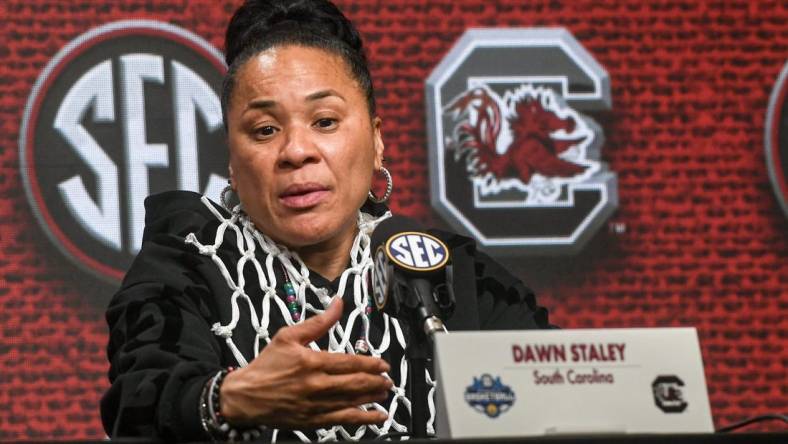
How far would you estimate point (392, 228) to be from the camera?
5.01 ft

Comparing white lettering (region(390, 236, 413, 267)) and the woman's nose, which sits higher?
the woman's nose

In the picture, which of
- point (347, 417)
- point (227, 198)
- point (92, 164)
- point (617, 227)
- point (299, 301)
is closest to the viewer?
point (347, 417)

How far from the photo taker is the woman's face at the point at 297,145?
5.85ft

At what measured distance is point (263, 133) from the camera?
181cm

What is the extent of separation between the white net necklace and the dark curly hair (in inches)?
8.2

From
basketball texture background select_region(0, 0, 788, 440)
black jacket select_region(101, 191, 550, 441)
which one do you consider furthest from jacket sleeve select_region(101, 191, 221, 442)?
basketball texture background select_region(0, 0, 788, 440)

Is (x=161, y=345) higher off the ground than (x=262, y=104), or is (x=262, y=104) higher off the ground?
(x=262, y=104)

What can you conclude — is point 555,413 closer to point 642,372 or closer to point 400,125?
point 642,372

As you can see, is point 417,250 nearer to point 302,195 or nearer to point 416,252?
point 416,252

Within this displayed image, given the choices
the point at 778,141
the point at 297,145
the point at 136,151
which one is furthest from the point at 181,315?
the point at 778,141

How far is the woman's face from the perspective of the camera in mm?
1783

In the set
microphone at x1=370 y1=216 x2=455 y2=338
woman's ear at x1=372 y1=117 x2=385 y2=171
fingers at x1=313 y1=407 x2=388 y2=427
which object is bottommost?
fingers at x1=313 y1=407 x2=388 y2=427

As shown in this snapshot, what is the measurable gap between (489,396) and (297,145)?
0.63m

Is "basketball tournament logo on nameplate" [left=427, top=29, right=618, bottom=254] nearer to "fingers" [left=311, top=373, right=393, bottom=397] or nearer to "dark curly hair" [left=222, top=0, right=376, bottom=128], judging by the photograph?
"dark curly hair" [left=222, top=0, right=376, bottom=128]
